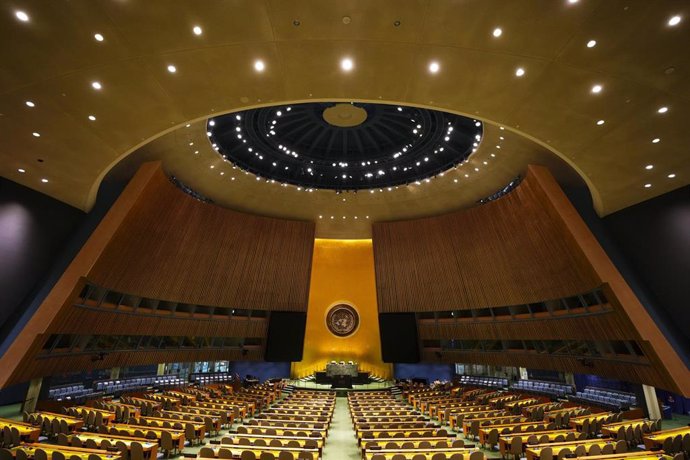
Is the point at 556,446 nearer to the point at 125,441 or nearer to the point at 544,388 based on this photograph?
the point at 125,441

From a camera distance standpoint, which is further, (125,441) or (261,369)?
(261,369)

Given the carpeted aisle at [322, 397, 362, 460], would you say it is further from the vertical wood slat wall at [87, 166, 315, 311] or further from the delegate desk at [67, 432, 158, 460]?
the vertical wood slat wall at [87, 166, 315, 311]

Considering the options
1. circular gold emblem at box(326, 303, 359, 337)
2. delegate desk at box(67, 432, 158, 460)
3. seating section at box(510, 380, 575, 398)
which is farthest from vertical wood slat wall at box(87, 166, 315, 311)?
seating section at box(510, 380, 575, 398)

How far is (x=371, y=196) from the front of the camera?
2286 centimetres

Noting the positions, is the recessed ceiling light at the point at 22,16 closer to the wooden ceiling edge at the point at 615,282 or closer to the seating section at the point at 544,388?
the wooden ceiling edge at the point at 615,282

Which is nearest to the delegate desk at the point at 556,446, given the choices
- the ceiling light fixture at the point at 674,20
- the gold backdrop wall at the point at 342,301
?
the ceiling light fixture at the point at 674,20

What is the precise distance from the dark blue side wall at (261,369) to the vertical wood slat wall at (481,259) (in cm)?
1038

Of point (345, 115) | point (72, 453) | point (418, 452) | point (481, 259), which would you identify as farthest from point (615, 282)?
point (72, 453)

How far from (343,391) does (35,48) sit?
73.8ft

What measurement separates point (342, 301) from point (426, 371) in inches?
352

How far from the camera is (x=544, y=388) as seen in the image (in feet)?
66.8

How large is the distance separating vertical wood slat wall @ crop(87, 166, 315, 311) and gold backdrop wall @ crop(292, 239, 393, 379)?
18.9ft

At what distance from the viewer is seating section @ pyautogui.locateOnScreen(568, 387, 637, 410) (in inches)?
614

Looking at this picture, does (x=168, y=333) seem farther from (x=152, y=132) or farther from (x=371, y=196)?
(x=371, y=196)
